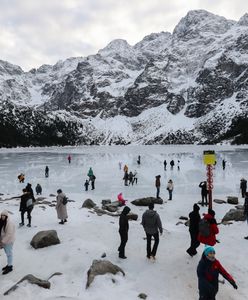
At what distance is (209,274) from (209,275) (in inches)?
0.9

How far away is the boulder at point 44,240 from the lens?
41.2 ft

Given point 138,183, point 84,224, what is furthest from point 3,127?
point 84,224

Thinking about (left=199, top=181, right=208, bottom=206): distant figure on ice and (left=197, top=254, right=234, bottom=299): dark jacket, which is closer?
(left=197, top=254, right=234, bottom=299): dark jacket

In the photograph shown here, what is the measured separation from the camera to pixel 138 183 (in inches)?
1423

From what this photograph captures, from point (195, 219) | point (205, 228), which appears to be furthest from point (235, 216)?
point (205, 228)

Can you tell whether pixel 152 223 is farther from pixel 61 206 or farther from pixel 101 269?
pixel 61 206

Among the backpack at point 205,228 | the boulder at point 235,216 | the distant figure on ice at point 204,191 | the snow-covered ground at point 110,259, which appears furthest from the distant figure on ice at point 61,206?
the distant figure on ice at point 204,191

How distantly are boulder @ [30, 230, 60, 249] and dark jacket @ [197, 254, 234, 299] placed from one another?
668 cm

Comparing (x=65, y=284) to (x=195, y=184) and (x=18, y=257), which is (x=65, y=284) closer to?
(x=18, y=257)

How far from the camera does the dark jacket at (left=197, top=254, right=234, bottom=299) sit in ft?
24.6

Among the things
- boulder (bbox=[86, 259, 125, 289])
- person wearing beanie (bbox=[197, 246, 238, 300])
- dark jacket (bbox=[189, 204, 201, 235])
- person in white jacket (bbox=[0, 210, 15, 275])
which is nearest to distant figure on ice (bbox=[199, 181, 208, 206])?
dark jacket (bbox=[189, 204, 201, 235])

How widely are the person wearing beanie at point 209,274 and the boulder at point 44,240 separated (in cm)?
666

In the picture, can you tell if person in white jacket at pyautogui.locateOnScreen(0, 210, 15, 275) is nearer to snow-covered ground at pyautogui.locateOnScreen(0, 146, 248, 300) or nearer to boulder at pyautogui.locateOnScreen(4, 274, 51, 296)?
snow-covered ground at pyautogui.locateOnScreen(0, 146, 248, 300)

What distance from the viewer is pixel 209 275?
7.52 metres
